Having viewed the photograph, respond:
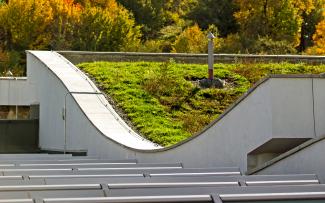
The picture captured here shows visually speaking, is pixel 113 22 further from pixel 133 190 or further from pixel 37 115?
pixel 133 190

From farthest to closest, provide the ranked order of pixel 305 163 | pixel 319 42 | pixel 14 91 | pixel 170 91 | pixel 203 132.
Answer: pixel 319 42, pixel 14 91, pixel 170 91, pixel 203 132, pixel 305 163

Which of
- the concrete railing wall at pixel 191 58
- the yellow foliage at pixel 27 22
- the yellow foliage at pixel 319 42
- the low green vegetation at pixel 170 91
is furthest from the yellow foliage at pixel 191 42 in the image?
the low green vegetation at pixel 170 91

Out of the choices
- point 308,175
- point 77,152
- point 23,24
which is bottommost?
point 77,152

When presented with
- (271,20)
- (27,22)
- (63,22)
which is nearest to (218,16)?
(271,20)

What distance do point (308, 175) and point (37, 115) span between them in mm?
19267

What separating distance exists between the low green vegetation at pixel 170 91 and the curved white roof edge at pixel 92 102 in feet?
1.63

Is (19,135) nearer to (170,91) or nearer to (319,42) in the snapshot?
(170,91)

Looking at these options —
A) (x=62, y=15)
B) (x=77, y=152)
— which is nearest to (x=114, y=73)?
(x=77, y=152)

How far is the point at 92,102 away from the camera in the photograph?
68.9 ft

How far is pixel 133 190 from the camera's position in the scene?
19.9 feet

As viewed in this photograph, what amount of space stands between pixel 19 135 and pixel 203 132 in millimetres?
14612

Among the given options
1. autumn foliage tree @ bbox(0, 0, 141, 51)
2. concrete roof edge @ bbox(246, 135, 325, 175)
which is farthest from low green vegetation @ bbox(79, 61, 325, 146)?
autumn foliage tree @ bbox(0, 0, 141, 51)

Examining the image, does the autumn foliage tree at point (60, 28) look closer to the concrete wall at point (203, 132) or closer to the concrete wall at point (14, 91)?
the concrete wall at point (14, 91)

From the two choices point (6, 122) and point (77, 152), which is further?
point (6, 122)
